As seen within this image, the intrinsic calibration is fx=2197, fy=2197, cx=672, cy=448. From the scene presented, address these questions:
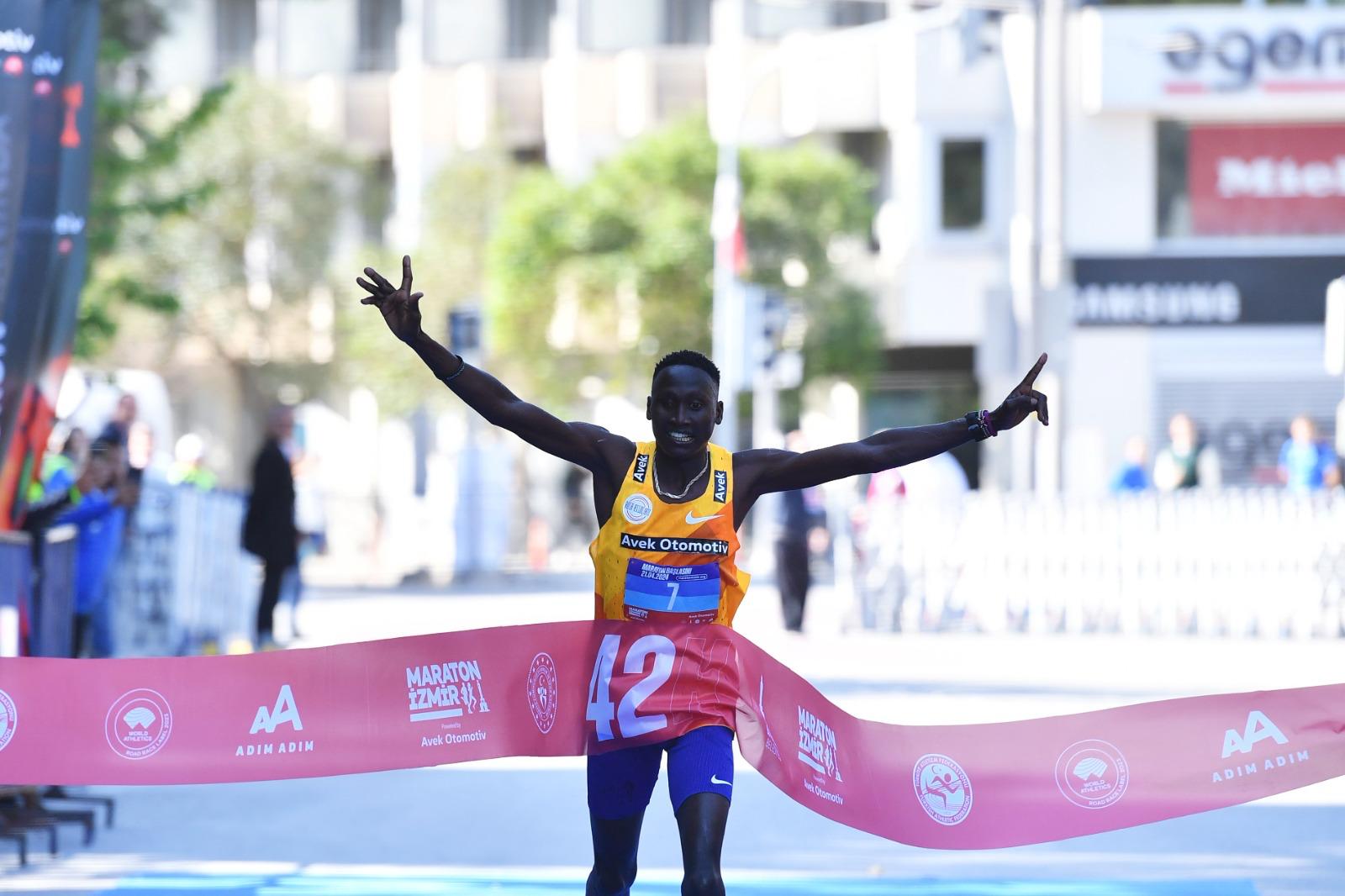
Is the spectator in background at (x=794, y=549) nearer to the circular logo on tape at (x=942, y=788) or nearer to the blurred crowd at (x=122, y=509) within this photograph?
the blurred crowd at (x=122, y=509)

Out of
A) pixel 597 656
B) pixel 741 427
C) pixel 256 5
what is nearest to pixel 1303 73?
pixel 741 427

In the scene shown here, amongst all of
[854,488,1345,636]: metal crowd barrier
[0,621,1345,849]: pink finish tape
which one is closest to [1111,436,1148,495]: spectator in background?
[854,488,1345,636]: metal crowd barrier

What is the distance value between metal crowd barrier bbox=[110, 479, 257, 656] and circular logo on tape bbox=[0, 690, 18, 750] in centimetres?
746

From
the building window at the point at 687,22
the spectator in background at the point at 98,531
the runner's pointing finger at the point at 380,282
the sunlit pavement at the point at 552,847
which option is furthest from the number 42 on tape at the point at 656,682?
the building window at the point at 687,22

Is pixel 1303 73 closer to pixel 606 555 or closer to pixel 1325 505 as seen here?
pixel 1325 505

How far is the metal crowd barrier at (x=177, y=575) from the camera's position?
48.1 ft

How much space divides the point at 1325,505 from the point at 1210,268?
671 inches

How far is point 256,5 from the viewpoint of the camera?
163 feet

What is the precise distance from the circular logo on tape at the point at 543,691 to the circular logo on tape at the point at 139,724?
109cm

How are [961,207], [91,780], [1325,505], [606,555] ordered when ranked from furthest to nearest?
[961,207]
[1325,505]
[91,780]
[606,555]

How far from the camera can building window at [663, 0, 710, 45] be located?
4650 centimetres

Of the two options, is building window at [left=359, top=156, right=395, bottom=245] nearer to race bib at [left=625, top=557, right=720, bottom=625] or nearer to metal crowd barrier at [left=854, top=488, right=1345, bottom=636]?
metal crowd barrier at [left=854, top=488, right=1345, bottom=636]

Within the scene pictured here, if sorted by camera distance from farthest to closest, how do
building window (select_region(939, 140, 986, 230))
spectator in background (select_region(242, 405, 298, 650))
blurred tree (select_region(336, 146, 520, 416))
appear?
blurred tree (select_region(336, 146, 520, 416)), building window (select_region(939, 140, 986, 230)), spectator in background (select_region(242, 405, 298, 650))

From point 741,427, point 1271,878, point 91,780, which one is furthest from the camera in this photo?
point 741,427
